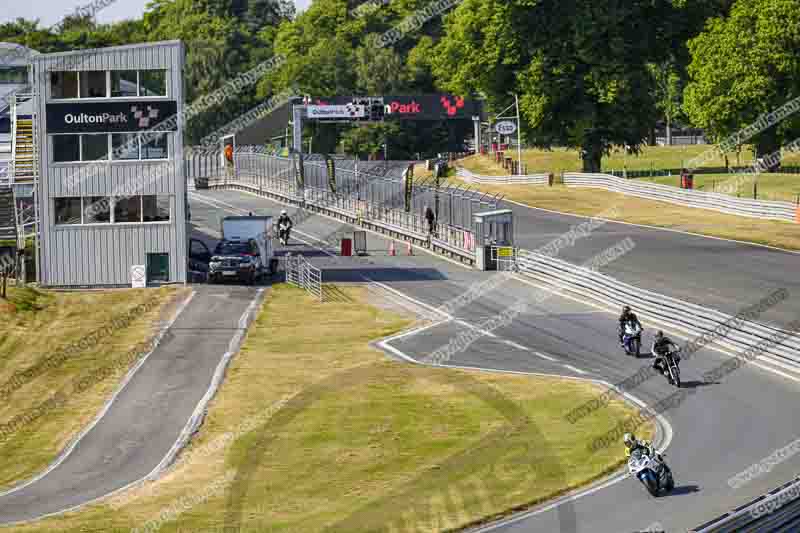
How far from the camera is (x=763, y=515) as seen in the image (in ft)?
59.3

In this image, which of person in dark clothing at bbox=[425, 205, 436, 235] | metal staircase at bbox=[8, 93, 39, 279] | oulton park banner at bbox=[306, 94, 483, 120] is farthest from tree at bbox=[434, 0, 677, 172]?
metal staircase at bbox=[8, 93, 39, 279]

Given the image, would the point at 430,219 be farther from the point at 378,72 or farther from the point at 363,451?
the point at 378,72

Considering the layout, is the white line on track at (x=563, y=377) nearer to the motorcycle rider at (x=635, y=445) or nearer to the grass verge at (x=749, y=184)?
the motorcycle rider at (x=635, y=445)

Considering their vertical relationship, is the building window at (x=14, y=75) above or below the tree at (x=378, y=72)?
below

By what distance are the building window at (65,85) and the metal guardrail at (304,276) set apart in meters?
11.3

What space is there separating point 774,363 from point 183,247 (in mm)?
25591

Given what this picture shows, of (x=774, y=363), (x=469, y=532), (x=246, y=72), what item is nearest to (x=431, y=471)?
(x=469, y=532)

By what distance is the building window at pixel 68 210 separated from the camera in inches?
2048

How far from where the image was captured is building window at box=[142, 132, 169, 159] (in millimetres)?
52000

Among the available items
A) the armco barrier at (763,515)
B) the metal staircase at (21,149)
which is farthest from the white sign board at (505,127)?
the armco barrier at (763,515)

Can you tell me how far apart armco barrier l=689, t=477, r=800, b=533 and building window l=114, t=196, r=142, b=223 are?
37124 mm

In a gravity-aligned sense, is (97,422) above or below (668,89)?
below

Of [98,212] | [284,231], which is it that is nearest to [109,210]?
[98,212]

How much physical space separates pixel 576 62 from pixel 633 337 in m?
58.8
